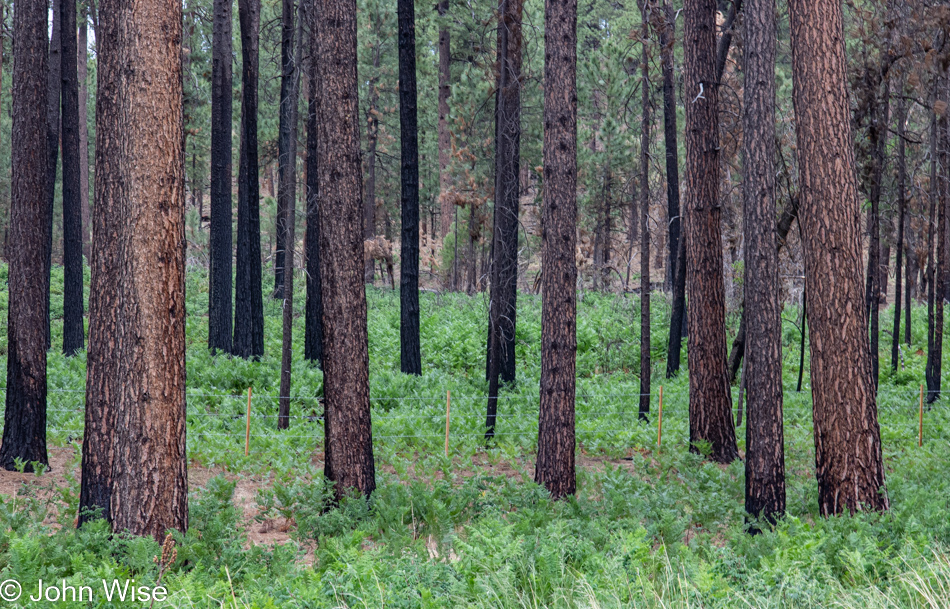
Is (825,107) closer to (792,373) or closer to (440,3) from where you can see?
(792,373)

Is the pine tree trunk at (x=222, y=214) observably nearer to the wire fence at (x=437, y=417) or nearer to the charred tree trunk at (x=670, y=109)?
the wire fence at (x=437, y=417)

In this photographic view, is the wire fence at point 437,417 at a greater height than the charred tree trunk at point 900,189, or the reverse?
the charred tree trunk at point 900,189

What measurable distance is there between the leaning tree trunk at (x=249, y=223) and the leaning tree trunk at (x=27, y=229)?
6.65m

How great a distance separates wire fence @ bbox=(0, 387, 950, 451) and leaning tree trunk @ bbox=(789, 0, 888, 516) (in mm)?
4709

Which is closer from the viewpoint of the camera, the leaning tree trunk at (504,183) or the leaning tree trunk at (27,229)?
the leaning tree trunk at (27,229)

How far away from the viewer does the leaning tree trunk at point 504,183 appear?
11805 millimetres

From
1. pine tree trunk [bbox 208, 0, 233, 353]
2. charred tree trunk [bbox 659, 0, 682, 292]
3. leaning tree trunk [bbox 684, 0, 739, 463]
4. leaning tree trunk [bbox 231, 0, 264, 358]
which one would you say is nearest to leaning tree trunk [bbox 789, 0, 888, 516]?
leaning tree trunk [bbox 684, 0, 739, 463]

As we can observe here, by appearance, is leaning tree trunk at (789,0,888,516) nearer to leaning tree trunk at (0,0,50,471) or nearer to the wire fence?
the wire fence

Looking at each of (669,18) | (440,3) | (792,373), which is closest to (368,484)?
(669,18)

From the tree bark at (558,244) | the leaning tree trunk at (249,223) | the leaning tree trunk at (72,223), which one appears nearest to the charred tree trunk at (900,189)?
the tree bark at (558,244)

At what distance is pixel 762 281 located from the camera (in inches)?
289

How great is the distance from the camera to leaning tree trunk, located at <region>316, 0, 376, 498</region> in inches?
308

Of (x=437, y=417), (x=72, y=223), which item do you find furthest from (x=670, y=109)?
(x=72, y=223)

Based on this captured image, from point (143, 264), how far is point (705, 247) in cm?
768
